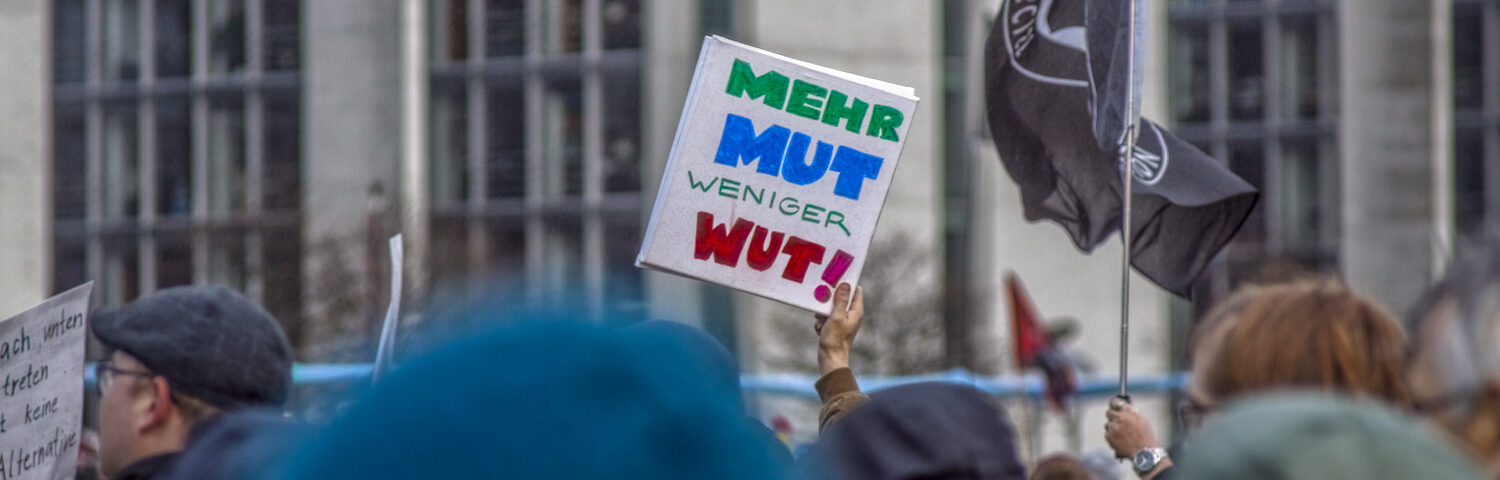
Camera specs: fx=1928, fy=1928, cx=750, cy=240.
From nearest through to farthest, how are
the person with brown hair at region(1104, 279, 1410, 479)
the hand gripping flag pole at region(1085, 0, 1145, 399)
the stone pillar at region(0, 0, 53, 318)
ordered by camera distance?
the person with brown hair at region(1104, 279, 1410, 479), the hand gripping flag pole at region(1085, 0, 1145, 399), the stone pillar at region(0, 0, 53, 318)

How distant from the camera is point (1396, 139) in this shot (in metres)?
37.5

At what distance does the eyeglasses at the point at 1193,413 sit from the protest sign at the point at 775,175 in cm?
169

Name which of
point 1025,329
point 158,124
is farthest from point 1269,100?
point 158,124

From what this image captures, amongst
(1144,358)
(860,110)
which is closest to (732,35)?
(1144,358)

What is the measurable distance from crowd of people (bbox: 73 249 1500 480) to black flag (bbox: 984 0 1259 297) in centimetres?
166

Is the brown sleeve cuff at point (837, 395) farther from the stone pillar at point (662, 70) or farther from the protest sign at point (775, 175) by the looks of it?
the stone pillar at point (662, 70)

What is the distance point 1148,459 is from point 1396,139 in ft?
115

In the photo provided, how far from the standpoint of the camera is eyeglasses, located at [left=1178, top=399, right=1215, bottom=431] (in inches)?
99.7

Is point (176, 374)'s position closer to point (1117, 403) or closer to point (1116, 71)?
point (1117, 403)

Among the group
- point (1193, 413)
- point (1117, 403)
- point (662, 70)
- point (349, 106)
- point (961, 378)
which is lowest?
point (961, 378)

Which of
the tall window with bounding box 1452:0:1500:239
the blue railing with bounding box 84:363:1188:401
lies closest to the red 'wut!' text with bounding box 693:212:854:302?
the blue railing with bounding box 84:363:1188:401

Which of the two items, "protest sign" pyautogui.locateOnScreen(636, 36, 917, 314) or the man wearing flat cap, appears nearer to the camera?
the man wearing flat cap

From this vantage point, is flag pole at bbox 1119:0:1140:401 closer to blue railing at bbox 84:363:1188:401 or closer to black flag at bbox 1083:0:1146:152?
black flag at bbox 1083:0:1146:152

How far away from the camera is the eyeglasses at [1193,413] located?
2533 mm
